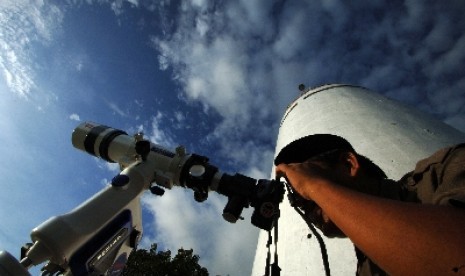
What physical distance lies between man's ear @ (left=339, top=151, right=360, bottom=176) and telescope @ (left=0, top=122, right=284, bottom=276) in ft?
1.91

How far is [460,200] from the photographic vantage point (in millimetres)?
1288

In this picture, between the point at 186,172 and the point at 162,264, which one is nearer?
the point at 186,172

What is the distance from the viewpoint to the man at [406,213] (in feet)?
3.50

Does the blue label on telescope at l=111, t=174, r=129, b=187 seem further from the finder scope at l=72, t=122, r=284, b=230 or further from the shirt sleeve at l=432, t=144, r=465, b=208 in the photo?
the shirt sleeve at l=432, t=144, r=465, b=208

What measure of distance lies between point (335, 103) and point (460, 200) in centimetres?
562

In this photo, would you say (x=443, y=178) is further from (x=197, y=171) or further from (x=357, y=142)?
(x=357, y=142)

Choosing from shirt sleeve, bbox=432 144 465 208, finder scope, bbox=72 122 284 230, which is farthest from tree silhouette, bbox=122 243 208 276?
shirt sleeve, bbox=432 144 465 208

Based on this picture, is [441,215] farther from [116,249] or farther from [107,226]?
[116,249]

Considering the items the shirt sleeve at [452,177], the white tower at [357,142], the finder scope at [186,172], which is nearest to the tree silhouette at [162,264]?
the white tower at [357,142]

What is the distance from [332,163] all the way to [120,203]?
172cm

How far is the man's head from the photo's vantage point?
2.30 meters

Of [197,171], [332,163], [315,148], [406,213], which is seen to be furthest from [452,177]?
[197,171]

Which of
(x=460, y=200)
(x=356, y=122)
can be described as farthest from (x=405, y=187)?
(x=356, y=122)

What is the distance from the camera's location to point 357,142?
4.47 m
